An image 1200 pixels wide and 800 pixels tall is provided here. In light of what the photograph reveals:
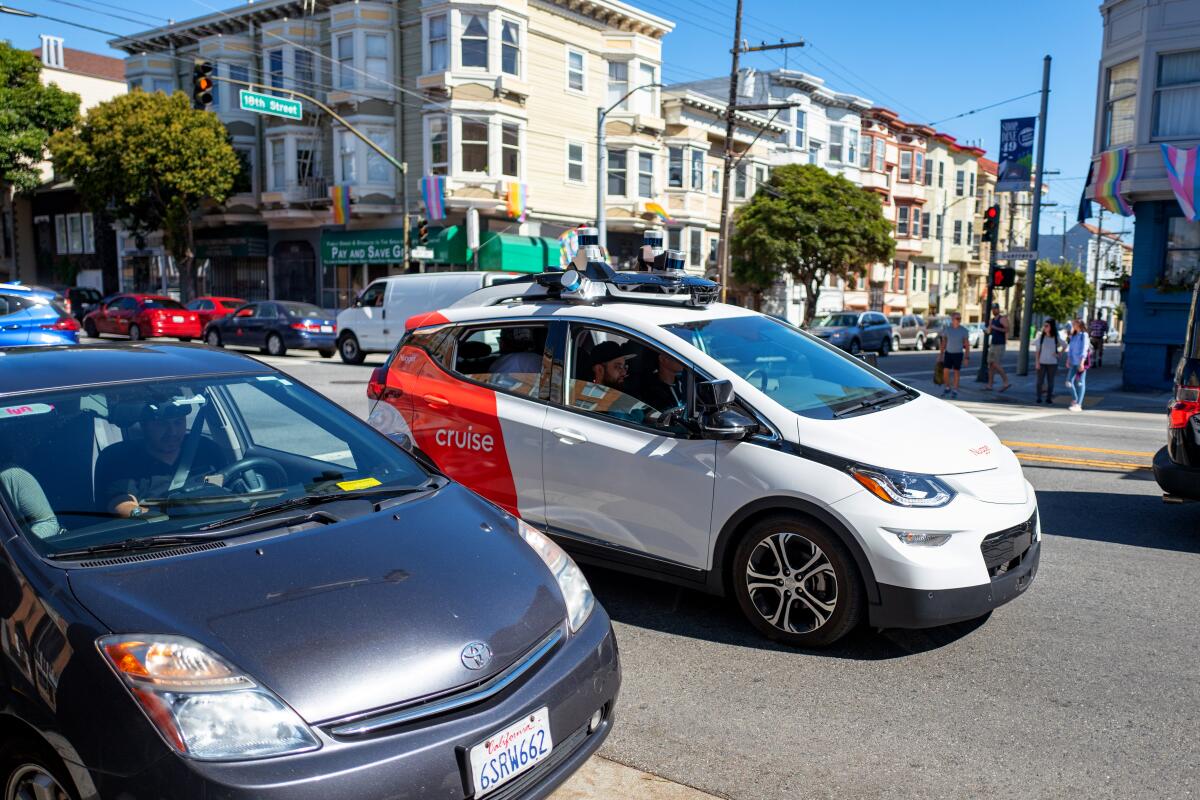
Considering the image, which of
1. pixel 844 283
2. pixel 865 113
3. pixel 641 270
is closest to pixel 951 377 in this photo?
pixel 641 270

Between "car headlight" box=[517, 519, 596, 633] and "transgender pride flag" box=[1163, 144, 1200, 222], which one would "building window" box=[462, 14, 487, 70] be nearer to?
"transgender pride flag" box=[1163, 144, 1200, 222]

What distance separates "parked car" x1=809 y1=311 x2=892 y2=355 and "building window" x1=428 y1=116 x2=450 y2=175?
14584 millimetres

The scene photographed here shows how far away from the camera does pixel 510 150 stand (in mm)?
32125

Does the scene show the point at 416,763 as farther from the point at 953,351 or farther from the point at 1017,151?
the point at 1017,151

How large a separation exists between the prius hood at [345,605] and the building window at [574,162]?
32749mm

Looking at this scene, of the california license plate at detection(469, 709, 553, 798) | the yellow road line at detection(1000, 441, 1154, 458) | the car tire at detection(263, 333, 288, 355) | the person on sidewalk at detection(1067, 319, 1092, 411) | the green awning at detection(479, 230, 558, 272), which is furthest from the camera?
the green awning at detection(479, 230, 558, 272)

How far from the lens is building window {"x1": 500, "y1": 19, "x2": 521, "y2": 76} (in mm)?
31406

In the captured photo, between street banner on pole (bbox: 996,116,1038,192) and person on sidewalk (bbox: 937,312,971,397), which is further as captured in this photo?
street banner on pole (bbox: 996,116,1038,192)

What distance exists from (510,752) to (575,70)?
114 ft

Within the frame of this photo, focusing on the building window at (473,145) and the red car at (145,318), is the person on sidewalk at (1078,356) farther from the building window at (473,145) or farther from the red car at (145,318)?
the red car at (145,318)

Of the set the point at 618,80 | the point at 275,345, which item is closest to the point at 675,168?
the point at 618,80

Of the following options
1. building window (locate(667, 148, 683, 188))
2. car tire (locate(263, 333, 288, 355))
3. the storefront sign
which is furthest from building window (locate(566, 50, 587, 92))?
car tire (locate(263, 333, 288, 355))

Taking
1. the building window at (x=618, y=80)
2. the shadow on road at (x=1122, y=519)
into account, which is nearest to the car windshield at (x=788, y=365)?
the shadow on road at (x=1122, y=519)

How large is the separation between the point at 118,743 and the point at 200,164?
118 feet
